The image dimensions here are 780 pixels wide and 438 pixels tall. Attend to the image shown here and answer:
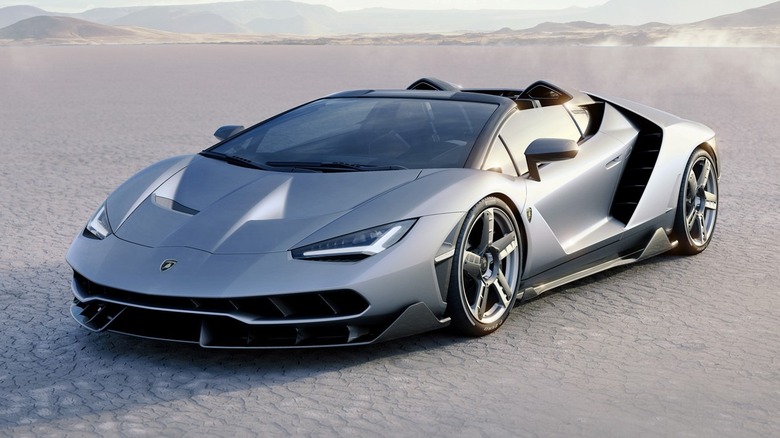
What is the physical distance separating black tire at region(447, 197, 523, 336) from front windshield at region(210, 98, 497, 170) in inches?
13.5

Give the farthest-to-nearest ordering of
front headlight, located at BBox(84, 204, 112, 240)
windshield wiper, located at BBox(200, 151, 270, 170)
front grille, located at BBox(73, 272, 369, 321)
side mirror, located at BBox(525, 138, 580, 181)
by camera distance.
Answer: windshield wiper, located at BBox(200, 151, 270, 170)
side mirror, located at BBox(525, 138, 580, 181)
front headlight, located at BBox(84, 204, 112, 240)
front grille, located at BBox(73, 272, 369, 321)

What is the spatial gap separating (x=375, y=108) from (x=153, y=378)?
2.26 meters

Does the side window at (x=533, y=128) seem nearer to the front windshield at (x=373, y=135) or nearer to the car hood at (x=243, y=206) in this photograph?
the front windshield at (x=373, y=135)

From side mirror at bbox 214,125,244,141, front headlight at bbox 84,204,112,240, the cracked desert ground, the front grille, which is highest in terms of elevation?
side mirror at bbox 214,125,244,141

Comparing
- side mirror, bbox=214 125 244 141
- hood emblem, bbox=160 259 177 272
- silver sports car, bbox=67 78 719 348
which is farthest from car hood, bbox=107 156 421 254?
side mirror, bbox=214 125 244 141

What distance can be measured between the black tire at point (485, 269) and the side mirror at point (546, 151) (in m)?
0.38

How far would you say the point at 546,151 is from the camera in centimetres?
550

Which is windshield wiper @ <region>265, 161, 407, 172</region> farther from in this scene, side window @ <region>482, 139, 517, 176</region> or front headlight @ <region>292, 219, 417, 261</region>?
front headlight @ <region>292, 219, 417, 261</region>

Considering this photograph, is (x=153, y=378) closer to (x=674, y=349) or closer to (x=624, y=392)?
(x=624, y=392)

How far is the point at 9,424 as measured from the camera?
3.96m

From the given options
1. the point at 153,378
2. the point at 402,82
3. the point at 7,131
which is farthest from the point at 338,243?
the point at 402,82

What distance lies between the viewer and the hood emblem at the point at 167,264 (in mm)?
4617

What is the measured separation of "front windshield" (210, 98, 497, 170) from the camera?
5516 millimetres

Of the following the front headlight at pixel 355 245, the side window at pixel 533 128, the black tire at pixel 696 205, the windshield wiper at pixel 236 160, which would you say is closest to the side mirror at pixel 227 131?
the windshield wiper at pixel 236 160
